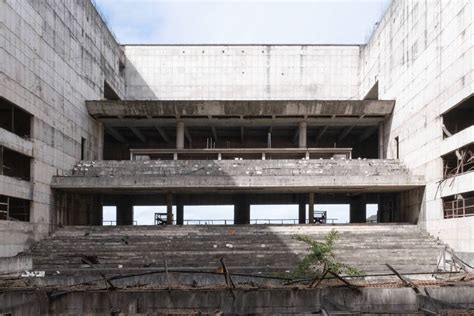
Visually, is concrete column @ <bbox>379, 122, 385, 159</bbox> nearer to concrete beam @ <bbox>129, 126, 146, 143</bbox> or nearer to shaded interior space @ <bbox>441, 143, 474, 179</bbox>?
shaded interior space @ <bbox>441, 143, 474, 179</bbox>

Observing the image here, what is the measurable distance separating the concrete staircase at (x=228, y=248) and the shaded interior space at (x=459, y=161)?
414 centimetres

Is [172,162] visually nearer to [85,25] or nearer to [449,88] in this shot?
[85,25]

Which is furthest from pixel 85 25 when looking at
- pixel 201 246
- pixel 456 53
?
pixel 456 53

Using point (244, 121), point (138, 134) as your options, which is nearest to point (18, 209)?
point (138, 134)

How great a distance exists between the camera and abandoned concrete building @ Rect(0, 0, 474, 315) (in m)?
14.6

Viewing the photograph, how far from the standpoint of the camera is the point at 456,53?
24.1 m

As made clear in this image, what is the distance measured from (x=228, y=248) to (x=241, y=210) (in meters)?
17.9

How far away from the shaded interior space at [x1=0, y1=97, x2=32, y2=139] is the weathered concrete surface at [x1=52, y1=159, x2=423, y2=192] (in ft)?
12.2

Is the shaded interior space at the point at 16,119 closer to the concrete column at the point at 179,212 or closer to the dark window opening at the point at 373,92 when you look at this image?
the concrete column at the point at 179,212

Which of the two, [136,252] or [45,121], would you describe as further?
[45,121]

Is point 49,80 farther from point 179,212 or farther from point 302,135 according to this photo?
point 179,212

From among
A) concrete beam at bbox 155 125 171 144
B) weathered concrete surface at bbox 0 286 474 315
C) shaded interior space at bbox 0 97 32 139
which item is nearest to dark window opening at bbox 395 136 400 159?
concrete beam at bbox 155 125 171 144

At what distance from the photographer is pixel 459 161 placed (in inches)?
965

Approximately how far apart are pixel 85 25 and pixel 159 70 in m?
12.4
